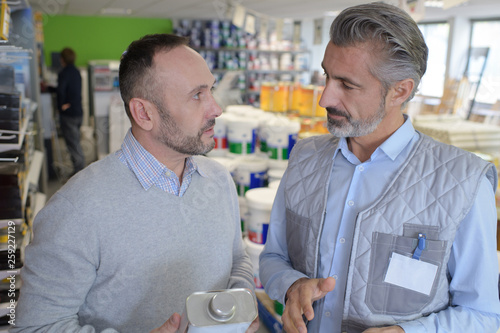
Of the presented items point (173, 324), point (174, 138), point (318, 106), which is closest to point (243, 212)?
point (318, 106)

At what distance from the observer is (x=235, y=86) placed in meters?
4.85

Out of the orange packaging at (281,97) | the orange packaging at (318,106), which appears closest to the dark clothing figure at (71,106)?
the orange packaging at (281,97)

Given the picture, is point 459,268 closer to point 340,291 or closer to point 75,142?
point 340,291

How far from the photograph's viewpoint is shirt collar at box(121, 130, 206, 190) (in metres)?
1.17

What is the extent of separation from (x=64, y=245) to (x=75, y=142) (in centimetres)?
604

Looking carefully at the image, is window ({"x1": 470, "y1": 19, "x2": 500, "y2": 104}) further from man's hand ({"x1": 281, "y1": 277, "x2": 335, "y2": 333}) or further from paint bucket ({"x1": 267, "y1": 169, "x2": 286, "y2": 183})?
man's hand ({"x1": 281, "y1": 277, "x2": 335, "y2": 333})

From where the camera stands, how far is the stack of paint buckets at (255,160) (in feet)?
7.45

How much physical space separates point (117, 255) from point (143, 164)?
0.86ft

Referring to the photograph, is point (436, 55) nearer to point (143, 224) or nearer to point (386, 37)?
point (386, 37)

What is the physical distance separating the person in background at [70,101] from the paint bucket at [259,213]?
4897 millimetres

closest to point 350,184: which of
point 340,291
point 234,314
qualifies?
point 340,291

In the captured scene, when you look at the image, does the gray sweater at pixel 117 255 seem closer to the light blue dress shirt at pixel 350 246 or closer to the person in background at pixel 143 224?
the person in background at pixel 143 224

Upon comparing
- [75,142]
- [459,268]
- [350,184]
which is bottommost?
[75,142]

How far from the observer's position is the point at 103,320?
111cm
